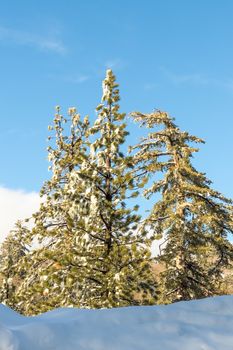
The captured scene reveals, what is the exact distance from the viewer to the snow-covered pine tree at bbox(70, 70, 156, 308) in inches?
454

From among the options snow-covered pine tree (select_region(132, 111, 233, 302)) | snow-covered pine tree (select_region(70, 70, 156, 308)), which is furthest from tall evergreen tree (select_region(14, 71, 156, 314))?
snow-covered pine tree (select_region(132, 111, 233, 302))

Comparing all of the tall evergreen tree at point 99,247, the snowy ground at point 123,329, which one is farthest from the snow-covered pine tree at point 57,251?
the snowy ground at point 123,329

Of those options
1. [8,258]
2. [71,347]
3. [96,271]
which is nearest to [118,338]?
[71,347]

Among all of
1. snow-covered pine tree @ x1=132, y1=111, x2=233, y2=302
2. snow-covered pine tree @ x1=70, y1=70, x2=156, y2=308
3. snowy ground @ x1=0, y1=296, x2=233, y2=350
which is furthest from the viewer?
snow-covered pine tree @ x1=132, y1=111, x2=233, y2=302

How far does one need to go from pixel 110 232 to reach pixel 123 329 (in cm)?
871

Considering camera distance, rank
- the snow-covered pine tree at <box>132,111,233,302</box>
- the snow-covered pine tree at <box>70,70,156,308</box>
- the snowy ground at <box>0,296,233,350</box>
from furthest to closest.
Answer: the snow-covered pine tree at <box>132,111,233,302</box>
the snow-covered pine tree at <box>70,70,156,308</box>
the snowy ground at <box>0,296,233,350</box>

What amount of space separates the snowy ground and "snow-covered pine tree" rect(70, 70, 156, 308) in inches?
272

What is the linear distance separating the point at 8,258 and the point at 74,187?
1981 cm

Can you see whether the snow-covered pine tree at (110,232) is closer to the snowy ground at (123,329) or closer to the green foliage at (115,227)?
the green foliage at (115,227)

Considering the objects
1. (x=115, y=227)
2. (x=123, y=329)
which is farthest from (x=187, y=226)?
(x=123, y=329)

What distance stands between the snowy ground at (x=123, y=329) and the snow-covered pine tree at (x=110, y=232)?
692 cm

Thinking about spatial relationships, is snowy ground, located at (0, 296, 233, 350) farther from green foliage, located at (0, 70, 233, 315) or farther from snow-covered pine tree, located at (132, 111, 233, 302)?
snow-covered pine tree, located at (132, 111, 233, 302)

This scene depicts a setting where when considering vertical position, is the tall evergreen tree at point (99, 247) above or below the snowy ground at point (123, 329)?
above

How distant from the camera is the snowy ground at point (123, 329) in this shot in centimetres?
348
